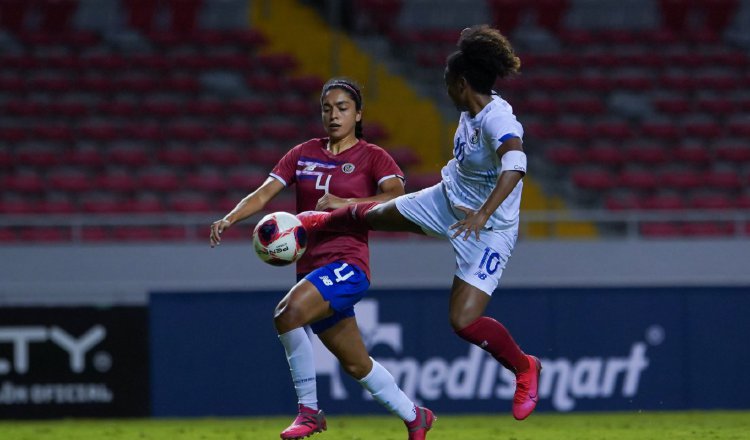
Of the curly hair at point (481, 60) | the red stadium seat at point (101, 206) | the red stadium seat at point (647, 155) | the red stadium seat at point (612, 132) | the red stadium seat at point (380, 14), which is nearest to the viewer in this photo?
the curly hair at point (481, 60)

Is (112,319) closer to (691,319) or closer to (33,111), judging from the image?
(691,319)

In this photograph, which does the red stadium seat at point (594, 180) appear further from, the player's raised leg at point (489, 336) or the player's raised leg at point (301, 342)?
the player's raised leg at point (301, 342)

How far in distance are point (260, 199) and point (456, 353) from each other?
394 centimetres

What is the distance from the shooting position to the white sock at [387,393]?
21.9ft

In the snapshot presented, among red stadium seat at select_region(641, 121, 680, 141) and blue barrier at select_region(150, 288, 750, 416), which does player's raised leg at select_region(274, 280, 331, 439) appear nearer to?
blue barrier at select_region(150, 288, 750, 416)

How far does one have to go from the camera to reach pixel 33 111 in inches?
646

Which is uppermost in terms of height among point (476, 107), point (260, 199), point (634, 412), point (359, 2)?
point (359, 2)

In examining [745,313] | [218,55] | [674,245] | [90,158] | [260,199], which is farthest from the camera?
[218,55]

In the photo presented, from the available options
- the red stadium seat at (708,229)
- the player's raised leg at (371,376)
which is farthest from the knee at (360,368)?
the red stadium seat at (708,229)

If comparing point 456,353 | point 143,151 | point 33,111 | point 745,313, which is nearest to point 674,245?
point 745,313

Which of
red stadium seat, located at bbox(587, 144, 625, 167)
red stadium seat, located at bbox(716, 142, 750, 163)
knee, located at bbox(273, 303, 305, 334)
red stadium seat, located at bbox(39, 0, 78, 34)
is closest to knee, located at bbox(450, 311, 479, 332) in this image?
knee, located at bbox(273, 303, 305, 334)

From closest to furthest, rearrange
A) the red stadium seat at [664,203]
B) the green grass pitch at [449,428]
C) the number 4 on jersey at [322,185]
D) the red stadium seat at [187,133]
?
1. the number 4 on jersey at [322,185]
2. the green grass pitch at [449,428]
3. the red stadium seat at [664,203]
4. the red stadium seat at [187,133]

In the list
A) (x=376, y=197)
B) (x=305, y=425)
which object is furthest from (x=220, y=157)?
(x=305, y=425)

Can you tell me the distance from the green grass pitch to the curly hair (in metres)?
2.65
